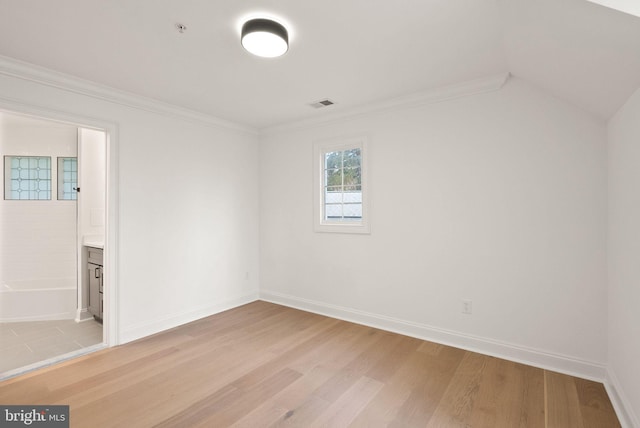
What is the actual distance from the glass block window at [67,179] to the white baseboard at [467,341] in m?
3.37

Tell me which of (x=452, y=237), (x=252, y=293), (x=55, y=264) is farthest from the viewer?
(x=252, y=293)

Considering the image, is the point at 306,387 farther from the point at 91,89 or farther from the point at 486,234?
the point at 91,89

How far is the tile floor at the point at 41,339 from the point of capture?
9.36 ft

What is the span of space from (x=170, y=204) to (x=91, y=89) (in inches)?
52.8

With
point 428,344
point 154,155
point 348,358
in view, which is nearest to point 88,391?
point 348,358

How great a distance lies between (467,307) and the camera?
3025 millimetres

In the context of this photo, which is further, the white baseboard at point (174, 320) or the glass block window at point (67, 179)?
the glass block window at point (67, 179)

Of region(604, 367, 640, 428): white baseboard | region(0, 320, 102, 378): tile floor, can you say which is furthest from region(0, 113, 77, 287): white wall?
region(604, 367, 640, 428): white baseboard

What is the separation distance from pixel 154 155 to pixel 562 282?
418cm

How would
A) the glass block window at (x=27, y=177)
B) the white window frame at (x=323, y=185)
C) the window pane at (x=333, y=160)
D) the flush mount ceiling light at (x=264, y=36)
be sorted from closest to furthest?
the flush mount ceiling light at (x=264, y=36) < the white window frame at (x=323, y=185) < the window pane at (x=333, y=160) < the glass block window at (x=27, y=177)

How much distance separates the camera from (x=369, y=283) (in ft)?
12.0

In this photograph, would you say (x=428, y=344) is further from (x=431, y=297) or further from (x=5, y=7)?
(x=5, y=7)

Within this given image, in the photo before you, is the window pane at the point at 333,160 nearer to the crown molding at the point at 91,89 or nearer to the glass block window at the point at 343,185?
the glass block window at the point at 343,185

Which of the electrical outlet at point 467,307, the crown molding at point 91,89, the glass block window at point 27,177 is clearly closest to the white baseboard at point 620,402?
the electrical outlet at point 467,307
